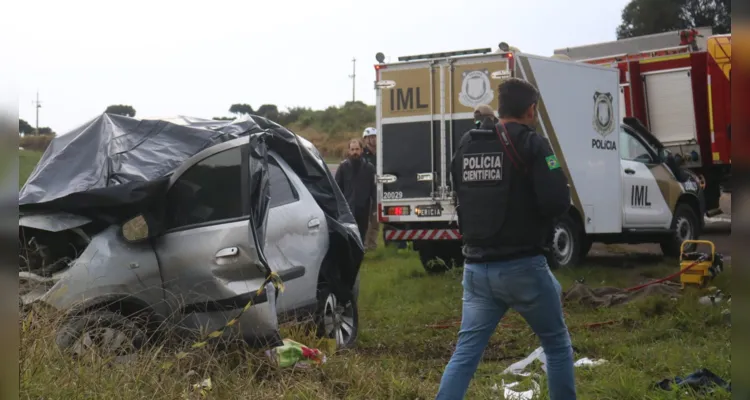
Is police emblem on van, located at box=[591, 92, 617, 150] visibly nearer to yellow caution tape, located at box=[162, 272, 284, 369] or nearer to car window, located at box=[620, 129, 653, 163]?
car window, located at box=[620, 129, 653, 163]

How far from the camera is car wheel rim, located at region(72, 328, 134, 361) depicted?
4.92m

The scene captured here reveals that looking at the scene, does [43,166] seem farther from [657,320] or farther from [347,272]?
[657,320]

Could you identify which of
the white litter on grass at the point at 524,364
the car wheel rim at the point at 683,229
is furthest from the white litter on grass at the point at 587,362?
the car wheel rim at the point at 683,229

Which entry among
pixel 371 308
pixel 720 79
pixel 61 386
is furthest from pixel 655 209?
pixel 61 386

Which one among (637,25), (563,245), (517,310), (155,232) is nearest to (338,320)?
(155,232)

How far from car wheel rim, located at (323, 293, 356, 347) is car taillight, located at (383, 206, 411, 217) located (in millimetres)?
3950

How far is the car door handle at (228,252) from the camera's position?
18.3 feet

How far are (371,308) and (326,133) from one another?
38839mm

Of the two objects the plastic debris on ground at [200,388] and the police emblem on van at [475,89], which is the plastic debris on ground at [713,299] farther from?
the plastic debris on ground at [200,388]

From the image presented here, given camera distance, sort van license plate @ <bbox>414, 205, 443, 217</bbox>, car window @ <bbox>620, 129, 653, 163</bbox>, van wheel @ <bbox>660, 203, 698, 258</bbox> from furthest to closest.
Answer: van wheel @ <bbox>660, 203, 698, 258</bbox>
car window @ <bbox>620, 129, 653, 163</bbox>
van license plate @ <bbox>414, 205, 443, 217</bbox>

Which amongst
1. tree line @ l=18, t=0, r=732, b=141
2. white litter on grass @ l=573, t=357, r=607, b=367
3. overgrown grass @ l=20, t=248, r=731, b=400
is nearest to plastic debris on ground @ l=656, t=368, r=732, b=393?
overgrown grass @ l=20, t=248, r=731, b=400

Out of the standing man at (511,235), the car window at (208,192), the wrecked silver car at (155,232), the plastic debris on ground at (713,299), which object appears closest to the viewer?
the standing man at (511,235)

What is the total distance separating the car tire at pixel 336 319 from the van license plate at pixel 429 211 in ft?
12.5

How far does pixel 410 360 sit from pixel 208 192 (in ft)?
6.75
